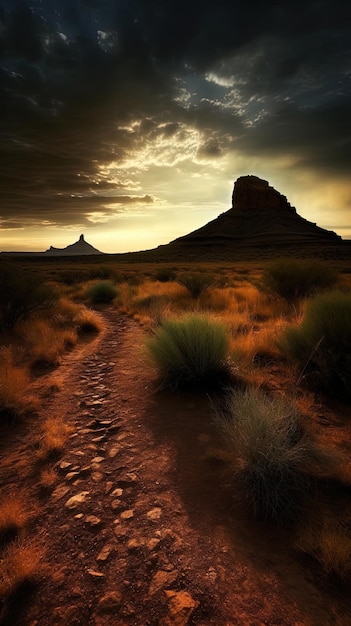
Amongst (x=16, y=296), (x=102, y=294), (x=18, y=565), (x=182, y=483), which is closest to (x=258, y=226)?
(x=102, y=294)

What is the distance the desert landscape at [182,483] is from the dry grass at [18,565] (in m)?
0.01

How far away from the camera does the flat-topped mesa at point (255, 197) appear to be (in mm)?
145000

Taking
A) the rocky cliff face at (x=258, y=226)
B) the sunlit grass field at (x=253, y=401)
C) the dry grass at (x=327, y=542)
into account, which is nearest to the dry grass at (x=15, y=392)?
the sunlit grass field at (x=253, y=401)

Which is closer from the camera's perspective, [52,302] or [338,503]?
[338,503]

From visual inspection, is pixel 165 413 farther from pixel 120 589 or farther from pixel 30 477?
pixel 120 589

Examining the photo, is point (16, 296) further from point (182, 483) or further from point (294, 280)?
point (294, 280)

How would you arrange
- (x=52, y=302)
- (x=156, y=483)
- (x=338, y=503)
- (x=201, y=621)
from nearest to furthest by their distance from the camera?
(x=201, y=621), (x=338, y=503), (x=156, y=483), (x=52, y=302)

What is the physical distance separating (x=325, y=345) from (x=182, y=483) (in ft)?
10.9

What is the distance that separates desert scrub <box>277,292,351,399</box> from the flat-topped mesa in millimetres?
147473

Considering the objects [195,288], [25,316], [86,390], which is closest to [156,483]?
[86,390]

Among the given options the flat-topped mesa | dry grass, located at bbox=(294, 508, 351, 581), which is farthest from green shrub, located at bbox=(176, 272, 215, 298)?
the flat-topped mesa

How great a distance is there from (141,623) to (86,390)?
155 inches

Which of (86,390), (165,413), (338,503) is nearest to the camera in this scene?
(338,503)

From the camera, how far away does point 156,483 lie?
3125 mm
